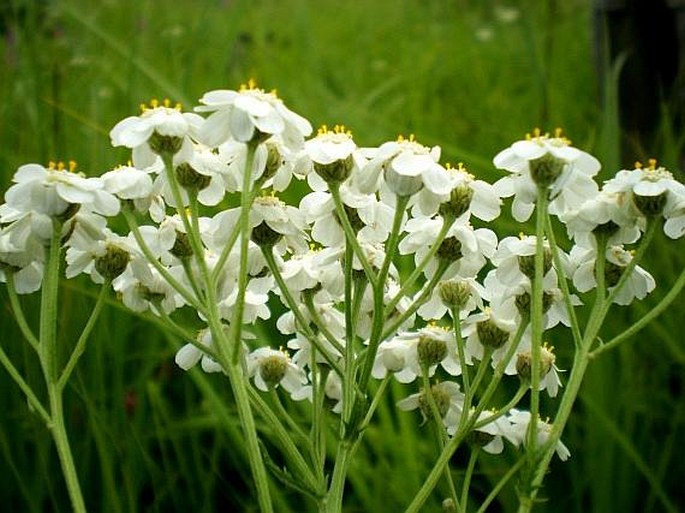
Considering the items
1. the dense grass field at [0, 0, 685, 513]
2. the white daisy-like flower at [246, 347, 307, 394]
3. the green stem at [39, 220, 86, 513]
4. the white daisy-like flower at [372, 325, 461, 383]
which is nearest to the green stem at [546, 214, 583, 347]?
the white daisy-like flower at [372, 325, 461, 383]

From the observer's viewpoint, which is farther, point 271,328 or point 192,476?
point 271,328

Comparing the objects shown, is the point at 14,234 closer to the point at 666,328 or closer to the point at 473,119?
the point at 666,328

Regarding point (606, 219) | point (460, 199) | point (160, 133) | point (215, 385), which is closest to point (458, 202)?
point (460, 199)

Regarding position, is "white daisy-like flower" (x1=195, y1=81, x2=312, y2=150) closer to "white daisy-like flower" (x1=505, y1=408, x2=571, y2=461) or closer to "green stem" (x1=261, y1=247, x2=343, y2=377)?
"green stem" (x1=261, y1=247, x2=343, y2=377)

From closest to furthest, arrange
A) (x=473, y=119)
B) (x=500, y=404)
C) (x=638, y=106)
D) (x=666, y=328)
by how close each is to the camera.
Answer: (x=500, y=404), (x=666, y=328), (x=638, y=106), (x=473, y=119)

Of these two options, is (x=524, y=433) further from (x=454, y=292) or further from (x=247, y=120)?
(x=247, y=120)

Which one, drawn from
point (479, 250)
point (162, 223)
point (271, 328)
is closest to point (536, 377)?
point (479, 250)

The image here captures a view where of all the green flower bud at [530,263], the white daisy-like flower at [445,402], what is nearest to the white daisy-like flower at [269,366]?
the white daisy-like flower at [445,402]
